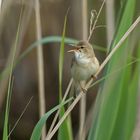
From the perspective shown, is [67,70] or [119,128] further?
[67,70]

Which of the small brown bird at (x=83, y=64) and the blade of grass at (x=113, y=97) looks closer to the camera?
A: the blade of grass at (x=113, y=97)


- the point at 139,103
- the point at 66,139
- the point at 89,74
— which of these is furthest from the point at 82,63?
the point at 66,139

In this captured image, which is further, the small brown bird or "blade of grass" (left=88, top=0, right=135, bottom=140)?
the small brown bird

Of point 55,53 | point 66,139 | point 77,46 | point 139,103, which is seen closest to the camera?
point 66,139

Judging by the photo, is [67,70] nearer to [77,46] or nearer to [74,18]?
[74,18]

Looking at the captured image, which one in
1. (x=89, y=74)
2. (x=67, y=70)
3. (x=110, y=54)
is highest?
(x=110, y=54)

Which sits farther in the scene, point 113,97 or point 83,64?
point 83,64

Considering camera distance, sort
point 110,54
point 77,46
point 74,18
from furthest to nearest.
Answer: point 74,18
point 77,46
point 110,54

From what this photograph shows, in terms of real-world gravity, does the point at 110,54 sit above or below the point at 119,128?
above
